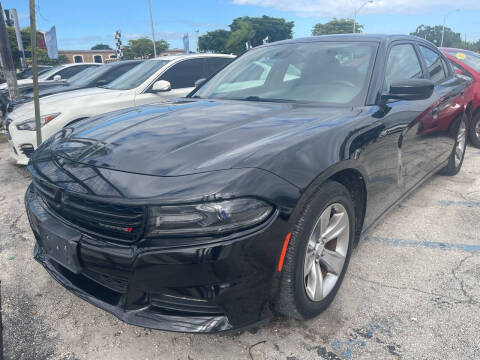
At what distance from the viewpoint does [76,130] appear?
2.37 m

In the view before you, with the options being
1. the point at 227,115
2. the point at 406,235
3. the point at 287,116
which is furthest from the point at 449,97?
the point at 227,115

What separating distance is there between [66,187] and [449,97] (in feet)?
11.3

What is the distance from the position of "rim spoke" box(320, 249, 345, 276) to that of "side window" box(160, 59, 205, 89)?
443cm

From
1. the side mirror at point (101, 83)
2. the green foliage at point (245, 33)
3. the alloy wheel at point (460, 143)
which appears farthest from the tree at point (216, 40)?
the alloy wheel at point (460, 143)

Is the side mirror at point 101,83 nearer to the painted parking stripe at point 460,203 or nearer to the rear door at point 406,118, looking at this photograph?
the rear door at point 406,118

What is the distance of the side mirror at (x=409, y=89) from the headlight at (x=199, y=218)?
1566mm

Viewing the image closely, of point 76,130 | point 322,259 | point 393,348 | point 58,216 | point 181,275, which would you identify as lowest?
point 393,348

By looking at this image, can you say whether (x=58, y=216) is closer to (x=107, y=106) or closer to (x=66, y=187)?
(x=66, y=187)

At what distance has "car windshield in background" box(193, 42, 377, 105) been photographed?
2561mm

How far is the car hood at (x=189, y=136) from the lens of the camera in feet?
5.49

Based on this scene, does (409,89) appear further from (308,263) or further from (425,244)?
(308,263)

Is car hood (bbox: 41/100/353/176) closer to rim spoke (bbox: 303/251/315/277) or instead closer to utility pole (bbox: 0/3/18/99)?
rim spoke (bbox: 303/251/315/277)

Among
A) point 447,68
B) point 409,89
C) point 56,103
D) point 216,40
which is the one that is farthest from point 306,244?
point 216,40

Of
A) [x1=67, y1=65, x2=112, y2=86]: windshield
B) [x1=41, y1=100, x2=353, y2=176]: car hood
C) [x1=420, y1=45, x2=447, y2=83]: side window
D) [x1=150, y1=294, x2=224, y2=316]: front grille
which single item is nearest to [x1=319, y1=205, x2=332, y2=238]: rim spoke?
[x1=41, y1=100, x2=353, y2=176]: car hood
